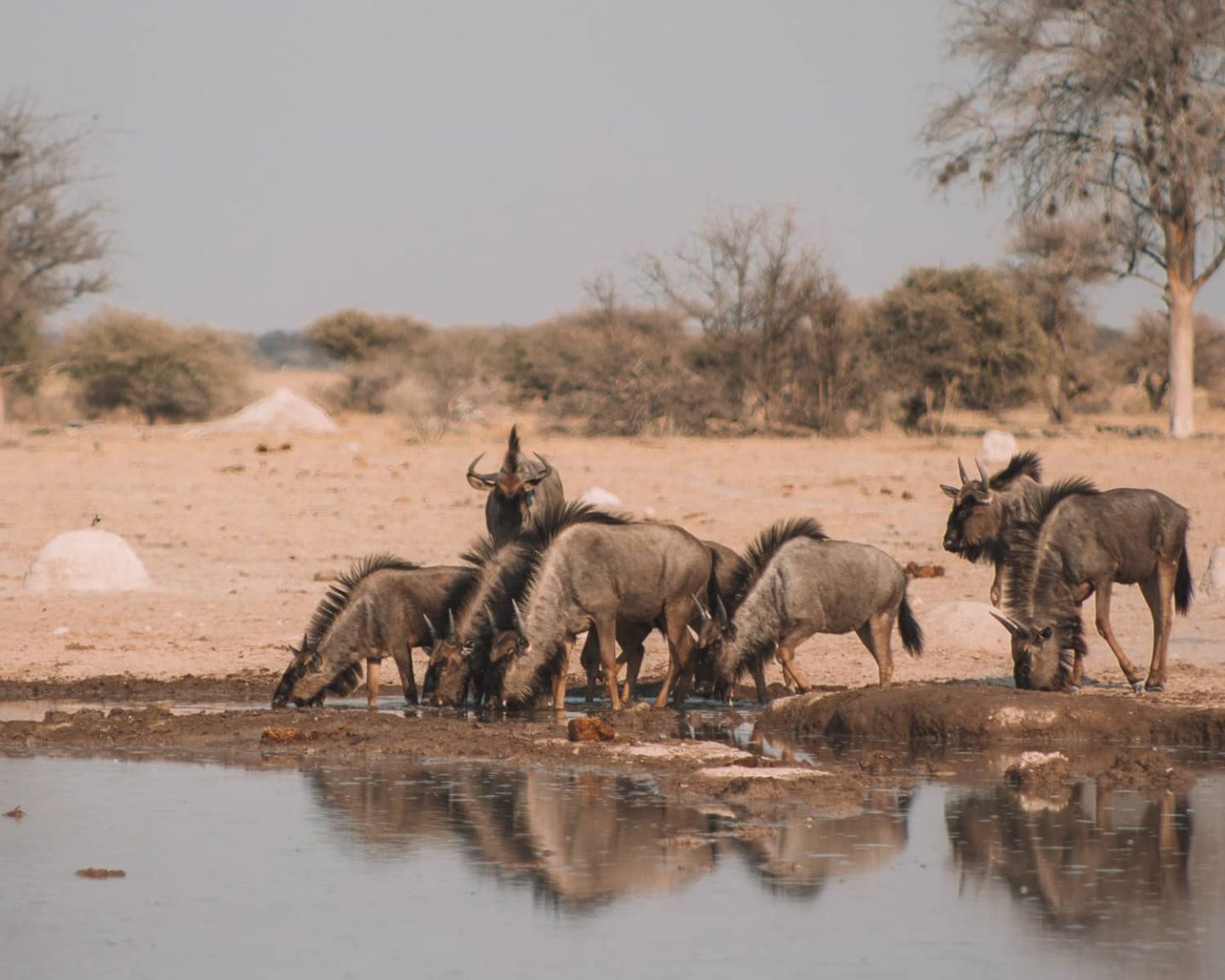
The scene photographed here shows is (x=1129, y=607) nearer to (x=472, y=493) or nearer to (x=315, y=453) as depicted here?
(x=472, y=493)

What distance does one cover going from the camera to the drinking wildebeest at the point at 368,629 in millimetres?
12521

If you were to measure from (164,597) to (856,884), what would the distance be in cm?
1122

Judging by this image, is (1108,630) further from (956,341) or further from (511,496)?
(956,341)

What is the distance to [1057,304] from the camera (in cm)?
4934

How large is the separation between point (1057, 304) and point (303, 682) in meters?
39.8

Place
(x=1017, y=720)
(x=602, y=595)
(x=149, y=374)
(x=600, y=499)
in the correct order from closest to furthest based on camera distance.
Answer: (x=1017, y=720)
(x=602, y=595)
(x=600, y=499)
(x=149, y=374)

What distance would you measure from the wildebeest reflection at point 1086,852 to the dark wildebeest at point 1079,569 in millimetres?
2603

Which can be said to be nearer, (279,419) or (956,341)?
(279,419)

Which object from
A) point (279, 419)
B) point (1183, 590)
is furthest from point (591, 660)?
point (279, 419)

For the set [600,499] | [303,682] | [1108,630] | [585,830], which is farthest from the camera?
[600,499]

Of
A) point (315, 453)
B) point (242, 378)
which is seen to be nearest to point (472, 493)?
point (315, 453)

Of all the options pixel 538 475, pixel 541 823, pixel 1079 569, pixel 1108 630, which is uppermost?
pixel 538 475

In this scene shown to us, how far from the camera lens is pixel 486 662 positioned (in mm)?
12383

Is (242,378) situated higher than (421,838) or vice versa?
(242,378)
